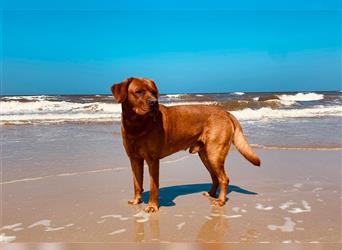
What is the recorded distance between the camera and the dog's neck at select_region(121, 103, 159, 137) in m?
4.83

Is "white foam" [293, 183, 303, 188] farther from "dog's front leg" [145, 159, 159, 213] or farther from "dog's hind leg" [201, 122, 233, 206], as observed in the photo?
"dog's front leg" [145, 159, 159, 213]

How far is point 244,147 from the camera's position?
556 centimetres

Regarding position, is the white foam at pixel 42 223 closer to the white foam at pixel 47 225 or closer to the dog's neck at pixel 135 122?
the white foam at pixel 47 225

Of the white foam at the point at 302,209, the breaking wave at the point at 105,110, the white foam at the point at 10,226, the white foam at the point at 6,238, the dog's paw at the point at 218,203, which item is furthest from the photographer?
the breaking wave at the point at 105,110

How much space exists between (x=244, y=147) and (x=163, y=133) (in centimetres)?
124

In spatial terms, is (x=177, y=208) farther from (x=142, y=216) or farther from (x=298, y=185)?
(x=298, y=185)

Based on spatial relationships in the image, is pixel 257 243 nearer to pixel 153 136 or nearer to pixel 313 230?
pixel 313 230

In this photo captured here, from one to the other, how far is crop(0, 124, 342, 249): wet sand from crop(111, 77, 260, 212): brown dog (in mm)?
438

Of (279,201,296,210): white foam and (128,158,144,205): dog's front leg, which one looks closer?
(279,201,296,210): white foam

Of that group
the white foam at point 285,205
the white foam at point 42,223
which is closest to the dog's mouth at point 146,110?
the white foam at point 42,223

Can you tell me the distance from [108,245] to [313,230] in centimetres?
224

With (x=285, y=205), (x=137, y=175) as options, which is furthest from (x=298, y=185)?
(x=137, y=175)

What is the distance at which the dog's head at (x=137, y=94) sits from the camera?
15.3ft

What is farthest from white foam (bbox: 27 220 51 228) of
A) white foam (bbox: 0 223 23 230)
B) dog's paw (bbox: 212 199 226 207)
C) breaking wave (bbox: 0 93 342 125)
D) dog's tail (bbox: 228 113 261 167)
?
breaking wave (bbox: 0 93 342 125)
